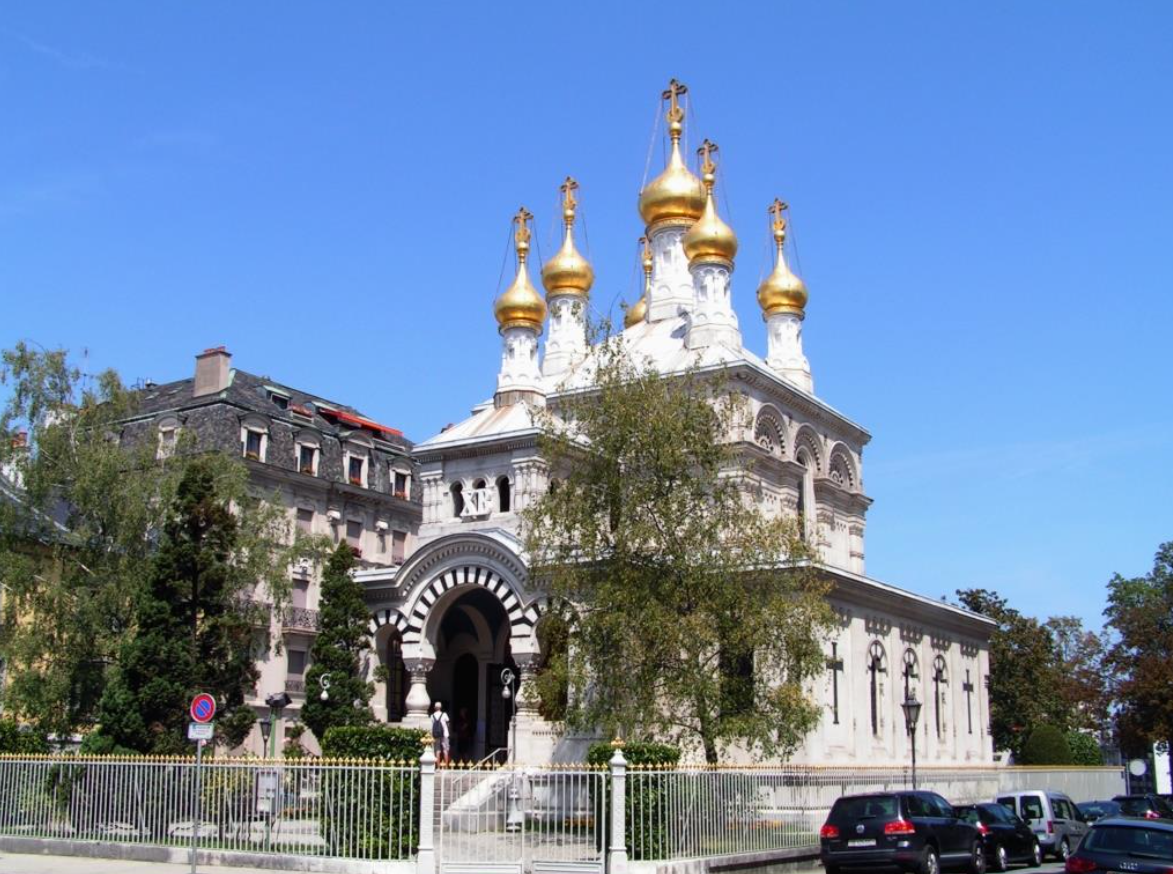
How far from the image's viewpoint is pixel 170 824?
22.1m

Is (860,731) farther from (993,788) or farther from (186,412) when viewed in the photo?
(186,412)

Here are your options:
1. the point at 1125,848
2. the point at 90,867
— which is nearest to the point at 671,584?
the point at 1125,848

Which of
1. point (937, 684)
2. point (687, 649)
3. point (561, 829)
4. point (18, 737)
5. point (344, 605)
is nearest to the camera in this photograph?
point (561, 829)

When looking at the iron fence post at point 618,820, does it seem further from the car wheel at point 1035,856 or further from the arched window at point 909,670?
the arched window at point 909,670

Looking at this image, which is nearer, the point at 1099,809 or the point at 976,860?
the point at 976,860

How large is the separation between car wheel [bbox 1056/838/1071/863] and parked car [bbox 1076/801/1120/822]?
2457 mm

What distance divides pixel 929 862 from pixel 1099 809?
42.3ft

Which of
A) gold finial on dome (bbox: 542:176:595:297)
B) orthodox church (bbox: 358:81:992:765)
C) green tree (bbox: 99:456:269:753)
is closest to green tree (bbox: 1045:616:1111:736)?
orthodox church (bbox: 358:81:992:765)

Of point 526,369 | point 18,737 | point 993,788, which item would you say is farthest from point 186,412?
point 993,788

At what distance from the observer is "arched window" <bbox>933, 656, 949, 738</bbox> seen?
38219mm

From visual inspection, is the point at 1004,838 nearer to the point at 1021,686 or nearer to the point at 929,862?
the point at 929,862

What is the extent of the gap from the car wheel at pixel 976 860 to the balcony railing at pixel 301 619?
26.0 m

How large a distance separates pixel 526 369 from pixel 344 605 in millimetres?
11141

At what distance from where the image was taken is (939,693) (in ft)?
127
